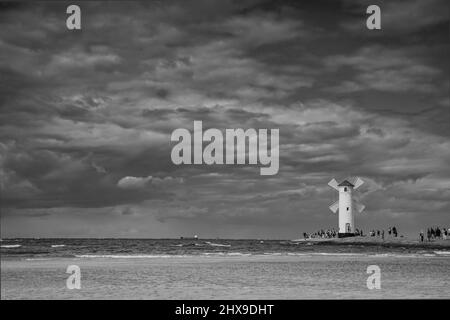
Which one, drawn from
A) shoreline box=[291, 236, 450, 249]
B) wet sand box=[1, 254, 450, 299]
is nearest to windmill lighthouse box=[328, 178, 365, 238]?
shoreline box=[291, 236, 450, 249]

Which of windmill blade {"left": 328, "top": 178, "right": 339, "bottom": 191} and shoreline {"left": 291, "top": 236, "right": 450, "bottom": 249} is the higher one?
windmill blade {"left": 328, "top": 178, "right": 339, "bottom": 191}

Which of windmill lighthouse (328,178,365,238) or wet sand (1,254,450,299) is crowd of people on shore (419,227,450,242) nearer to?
windmill lighthouse (328,178,365,238)

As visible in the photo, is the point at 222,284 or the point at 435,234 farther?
the point at 435,234

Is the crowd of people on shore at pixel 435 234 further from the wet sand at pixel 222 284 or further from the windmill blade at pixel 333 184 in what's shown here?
the wet sand at pixel 222 284

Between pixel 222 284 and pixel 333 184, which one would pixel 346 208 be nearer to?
pixel 333 184

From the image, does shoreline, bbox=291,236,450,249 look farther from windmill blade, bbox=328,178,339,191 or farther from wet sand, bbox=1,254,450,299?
wet sand, bbox=1,254,450,299

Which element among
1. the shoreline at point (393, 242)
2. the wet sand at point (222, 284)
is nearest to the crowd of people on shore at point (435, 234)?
the shoreline at point (393, 242)

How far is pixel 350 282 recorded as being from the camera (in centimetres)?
2753

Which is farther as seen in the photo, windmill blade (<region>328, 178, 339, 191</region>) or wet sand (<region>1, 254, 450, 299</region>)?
windmill blade (<region>328, 178, 339, 191</region>)

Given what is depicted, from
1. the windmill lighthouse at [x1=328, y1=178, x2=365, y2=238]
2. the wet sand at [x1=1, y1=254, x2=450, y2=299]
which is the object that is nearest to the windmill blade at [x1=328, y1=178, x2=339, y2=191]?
the windmill lighthouse at [x1=328, y1=178, x2=365, y2=238]

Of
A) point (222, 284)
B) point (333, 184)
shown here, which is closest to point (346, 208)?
point (333, 184)

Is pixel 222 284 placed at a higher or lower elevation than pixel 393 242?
higher
